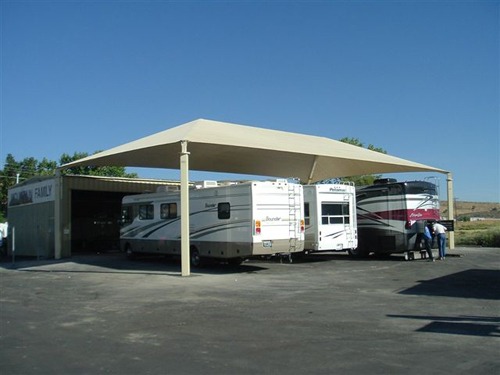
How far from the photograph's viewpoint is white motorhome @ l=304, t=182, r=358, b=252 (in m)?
20.5

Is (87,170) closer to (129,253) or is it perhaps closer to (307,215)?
(129,253)

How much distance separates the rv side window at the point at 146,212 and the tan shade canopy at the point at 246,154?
76.9 inches

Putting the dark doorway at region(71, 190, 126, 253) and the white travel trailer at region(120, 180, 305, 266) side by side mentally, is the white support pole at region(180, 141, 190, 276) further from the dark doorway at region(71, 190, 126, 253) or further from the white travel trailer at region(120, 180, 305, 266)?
the dark doorway at region(71, 190, 126, 253)

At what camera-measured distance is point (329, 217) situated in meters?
20.7

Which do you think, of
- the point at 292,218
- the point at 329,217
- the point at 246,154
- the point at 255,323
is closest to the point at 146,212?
the point at 246,154

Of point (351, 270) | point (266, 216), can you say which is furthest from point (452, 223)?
point (266, 216)

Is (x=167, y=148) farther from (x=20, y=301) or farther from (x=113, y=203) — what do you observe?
(x=113, y=203)

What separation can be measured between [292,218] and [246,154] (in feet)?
16.2

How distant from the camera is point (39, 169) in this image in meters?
58.8

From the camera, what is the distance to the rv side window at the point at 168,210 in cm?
2108

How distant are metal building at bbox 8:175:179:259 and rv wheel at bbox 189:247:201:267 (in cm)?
750

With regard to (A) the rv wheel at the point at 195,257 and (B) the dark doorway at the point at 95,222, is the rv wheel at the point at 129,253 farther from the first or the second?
(B) the dark doorway at the point at 95,222

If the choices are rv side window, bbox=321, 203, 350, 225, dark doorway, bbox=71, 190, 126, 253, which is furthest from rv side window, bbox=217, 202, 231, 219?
dark doorway, bbox=71, 190, 126, 253

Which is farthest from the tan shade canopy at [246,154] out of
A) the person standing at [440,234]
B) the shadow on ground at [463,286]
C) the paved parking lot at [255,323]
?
the shadow on ground at [463,286]
